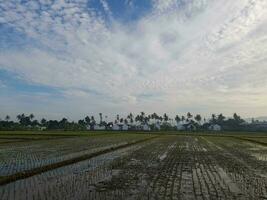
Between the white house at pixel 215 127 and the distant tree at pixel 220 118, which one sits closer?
the white house at pixel 215 127

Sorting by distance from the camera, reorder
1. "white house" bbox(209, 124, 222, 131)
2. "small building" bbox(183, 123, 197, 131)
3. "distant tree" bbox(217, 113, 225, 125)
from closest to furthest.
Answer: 1. "white house" bbox(209, 124, 222, 131)
2. "small building" bbox(183, 123, 197, 131)
3. "distant tree" bbox(217, 113, 225, 125)

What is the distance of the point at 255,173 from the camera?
1405 cm

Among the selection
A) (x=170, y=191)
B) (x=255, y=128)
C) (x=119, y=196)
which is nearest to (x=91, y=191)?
(x=119, y=196)

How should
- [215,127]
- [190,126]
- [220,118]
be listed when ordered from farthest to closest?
1. [220,118]
2. [190,126]
3. [215,127]

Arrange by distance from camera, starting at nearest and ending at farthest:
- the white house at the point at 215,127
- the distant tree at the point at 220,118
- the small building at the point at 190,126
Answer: the white house at the point at 215,127
the small building at the point at 190,126
the distant tree at the point at 220,118

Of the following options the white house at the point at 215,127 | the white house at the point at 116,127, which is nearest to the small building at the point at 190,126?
the white house at the point at 215,127

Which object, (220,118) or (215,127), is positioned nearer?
(215,127)

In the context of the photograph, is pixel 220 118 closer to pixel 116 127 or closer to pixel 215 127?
pixel 215 127

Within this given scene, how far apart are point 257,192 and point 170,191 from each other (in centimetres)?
237

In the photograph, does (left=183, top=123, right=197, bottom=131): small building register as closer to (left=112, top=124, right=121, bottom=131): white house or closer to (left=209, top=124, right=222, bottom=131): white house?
(left=209, top=124, right=222, bottom=131): white house

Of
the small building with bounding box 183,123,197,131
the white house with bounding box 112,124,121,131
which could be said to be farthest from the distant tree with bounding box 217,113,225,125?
the white house with bounding box 112,124,121,131

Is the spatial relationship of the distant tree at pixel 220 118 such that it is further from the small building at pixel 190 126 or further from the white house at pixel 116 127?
the white house at pixel 116 127

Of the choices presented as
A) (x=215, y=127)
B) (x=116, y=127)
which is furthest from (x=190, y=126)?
(x=116, y=127)

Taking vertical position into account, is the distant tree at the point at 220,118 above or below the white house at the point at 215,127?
above
